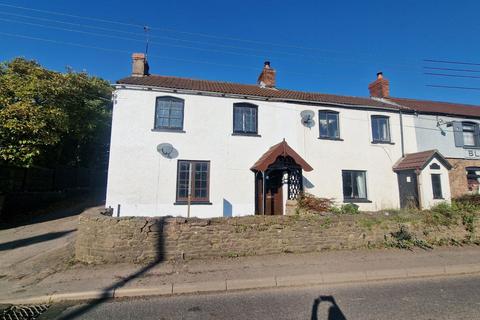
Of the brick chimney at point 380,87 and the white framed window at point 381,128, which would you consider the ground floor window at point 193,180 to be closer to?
the white framed window at point 381,128

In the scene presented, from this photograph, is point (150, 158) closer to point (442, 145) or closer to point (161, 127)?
point (161, 127)

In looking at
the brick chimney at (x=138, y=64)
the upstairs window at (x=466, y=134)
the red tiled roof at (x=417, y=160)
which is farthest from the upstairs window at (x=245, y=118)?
the upstairs window at (x=466, y=134)

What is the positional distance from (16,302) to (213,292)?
387 centimetres

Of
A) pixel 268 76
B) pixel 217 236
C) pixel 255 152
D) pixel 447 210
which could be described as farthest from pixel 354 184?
pixel 217 236

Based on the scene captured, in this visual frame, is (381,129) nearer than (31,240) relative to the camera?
No

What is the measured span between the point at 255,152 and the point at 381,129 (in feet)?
25.9

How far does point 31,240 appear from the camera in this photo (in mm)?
9898

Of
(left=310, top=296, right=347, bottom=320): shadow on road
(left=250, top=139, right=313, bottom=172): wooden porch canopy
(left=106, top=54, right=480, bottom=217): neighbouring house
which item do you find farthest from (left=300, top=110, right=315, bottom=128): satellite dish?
(left=310, top=296, right=347, bottom=320): shadow on road

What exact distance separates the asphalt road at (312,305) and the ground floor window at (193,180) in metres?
6.91

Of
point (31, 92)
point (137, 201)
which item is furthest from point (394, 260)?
point (31, 92)

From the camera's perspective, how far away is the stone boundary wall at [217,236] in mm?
7121

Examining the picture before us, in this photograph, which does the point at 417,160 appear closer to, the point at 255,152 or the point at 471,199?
Answer: the point at 471,199

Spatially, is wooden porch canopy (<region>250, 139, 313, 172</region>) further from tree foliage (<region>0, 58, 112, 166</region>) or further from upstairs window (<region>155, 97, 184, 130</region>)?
tree foliage (<region>0, 58, 112, 166</region>)

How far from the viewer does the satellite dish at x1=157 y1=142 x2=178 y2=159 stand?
1201 cm
